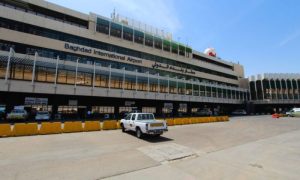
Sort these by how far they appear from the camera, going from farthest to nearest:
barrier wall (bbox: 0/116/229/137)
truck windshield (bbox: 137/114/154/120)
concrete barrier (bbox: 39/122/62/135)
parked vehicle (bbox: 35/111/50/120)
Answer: parked vehicle (bbox: 35/111/50/120) → concrete barrier (bbox: 39/122/62/135) → truck windshield (bbox: 137/114/154/120) → barrier wall (bbox: 0/116/229/137)

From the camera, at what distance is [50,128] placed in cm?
1527

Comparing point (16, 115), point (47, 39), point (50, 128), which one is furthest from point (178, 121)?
point (47, 39)

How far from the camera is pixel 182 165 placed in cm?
753

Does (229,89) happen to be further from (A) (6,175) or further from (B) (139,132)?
(A) (6,175)

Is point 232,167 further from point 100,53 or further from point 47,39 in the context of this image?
point 47,39

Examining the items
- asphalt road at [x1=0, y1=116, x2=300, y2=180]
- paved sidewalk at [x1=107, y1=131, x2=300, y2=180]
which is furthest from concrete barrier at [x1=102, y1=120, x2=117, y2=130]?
paved sidewalk at [x1=107, y1=131, x2=300, y2=180]

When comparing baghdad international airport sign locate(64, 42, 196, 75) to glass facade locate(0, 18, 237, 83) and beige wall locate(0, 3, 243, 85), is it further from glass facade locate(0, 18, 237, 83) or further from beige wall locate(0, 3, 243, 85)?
glass facade locate(0, 18, 237, 83)

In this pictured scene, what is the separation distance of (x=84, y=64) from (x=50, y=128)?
48.9 ft

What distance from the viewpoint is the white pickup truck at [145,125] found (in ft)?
41.6

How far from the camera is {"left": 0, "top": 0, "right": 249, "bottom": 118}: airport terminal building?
24281 millimetres

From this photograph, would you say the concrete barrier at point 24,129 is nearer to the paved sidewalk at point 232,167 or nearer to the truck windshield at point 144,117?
the truck windshield at point 144,117

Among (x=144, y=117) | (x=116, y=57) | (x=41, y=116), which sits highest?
(x=116, y=57)

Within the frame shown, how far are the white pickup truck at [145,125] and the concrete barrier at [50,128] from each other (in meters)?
6.41

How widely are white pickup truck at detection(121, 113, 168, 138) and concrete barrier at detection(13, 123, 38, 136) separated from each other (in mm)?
8074
